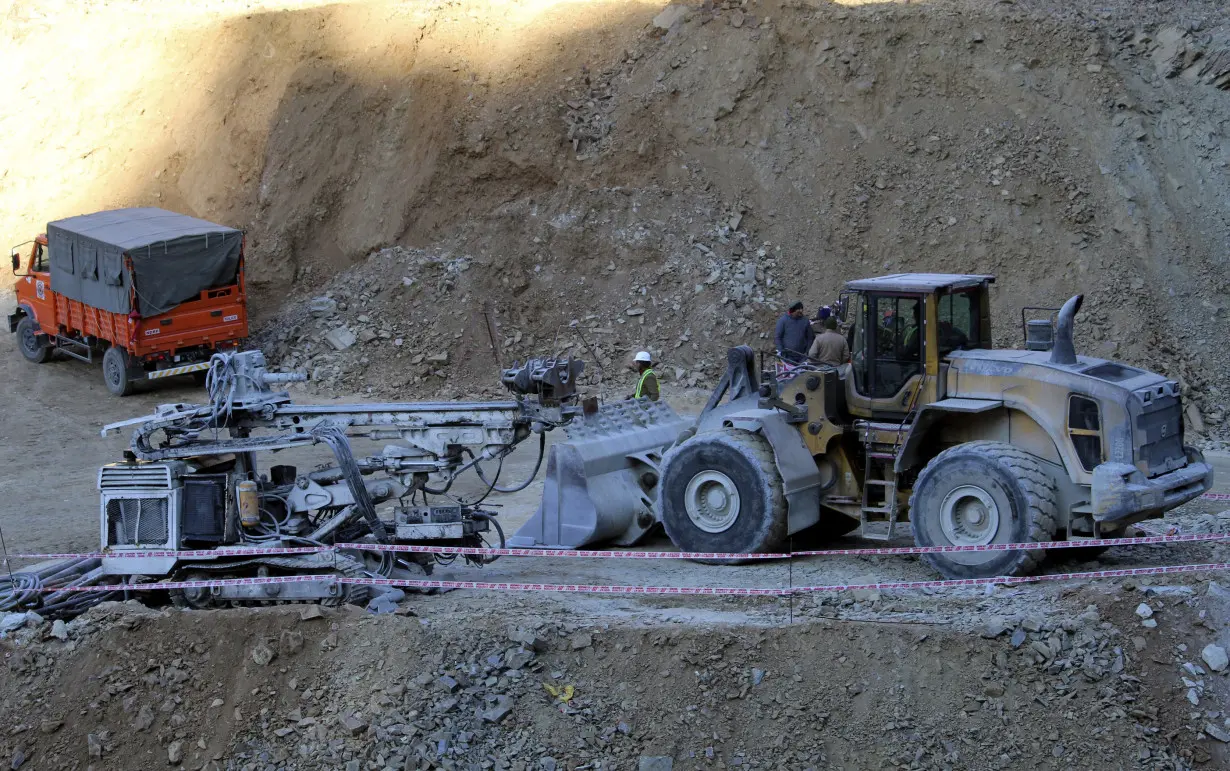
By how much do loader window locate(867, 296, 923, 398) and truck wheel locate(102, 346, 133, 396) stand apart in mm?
13085

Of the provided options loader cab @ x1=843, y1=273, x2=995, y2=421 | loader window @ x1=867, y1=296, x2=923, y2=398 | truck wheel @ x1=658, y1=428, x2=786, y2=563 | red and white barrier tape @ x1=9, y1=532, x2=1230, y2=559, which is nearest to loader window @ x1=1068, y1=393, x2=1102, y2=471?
red and white barrier tape @ x1=9, y1=532, x2=1230, y2=559

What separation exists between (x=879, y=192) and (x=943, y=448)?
1084 centimetres

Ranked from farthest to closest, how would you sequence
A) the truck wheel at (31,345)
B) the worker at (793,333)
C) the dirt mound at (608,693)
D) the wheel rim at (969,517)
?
the truck wheel at (31,345) → the worker at (793,333) → the wheel rim at (969,517) → the dirt mound at (608,693)

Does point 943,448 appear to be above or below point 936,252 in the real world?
below

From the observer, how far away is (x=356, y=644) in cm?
865

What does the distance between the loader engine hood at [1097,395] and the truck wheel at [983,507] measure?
0.40m

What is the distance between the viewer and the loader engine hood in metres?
9.57

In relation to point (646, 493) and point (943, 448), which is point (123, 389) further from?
point (943, 448)

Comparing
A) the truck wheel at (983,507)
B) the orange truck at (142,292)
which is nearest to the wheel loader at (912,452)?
the truck wheel at (983,507)

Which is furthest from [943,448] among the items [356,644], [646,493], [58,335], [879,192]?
[58,335]

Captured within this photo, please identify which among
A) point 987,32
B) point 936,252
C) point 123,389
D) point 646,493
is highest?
point 987,32

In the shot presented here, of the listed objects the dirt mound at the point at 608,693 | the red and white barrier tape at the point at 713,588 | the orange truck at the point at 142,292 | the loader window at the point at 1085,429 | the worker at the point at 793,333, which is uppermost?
the orange truck at the point at 142,292

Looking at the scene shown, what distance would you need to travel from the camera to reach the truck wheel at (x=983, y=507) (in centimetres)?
970

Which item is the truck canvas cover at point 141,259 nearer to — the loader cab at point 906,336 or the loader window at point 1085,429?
the loader cab at point 906,336
